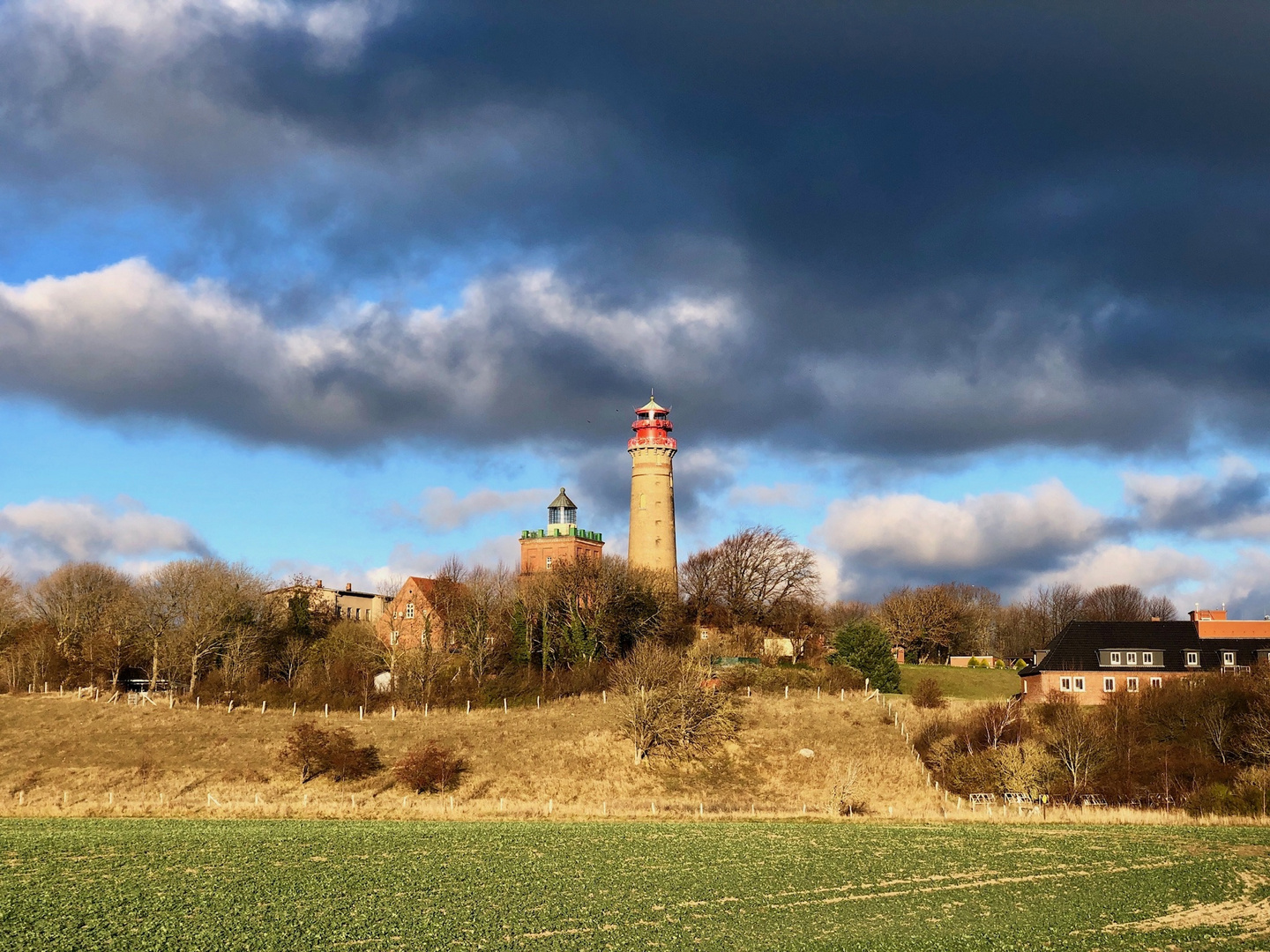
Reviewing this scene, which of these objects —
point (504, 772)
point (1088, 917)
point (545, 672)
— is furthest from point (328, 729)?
point (1088, 917)

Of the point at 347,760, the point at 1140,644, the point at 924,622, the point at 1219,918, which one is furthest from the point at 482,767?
the point at 924,622

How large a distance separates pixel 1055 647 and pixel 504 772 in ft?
129

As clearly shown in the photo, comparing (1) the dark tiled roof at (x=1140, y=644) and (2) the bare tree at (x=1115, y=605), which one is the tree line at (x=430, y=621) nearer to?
(1) the dark tiled roof at (x=1140, y=644)

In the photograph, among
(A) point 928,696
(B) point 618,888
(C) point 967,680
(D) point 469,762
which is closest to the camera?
(B) point 618,888

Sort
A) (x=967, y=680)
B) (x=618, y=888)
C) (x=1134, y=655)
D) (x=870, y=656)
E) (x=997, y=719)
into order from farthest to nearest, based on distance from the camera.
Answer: (x=967, y=680) → (x=870, y=656) → (x=1134, y=655) → (x=997, y=719) → (x=618, y=888)

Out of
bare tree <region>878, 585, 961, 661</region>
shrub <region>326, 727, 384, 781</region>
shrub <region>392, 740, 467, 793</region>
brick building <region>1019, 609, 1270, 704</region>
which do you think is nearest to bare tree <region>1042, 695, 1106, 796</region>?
brick building <region>1019, 609, 1270, 704</region>

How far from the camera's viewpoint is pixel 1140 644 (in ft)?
238

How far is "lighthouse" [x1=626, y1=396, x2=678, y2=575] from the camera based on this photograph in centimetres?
8794

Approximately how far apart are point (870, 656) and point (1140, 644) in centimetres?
1786

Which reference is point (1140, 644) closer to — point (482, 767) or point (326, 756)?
point (482, 767)

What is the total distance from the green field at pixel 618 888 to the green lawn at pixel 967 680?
1595 inches

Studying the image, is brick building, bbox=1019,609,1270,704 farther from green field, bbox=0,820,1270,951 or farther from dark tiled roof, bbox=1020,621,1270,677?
green field, bbox=0,820,1270,951

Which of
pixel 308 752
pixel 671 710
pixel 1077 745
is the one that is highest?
pixel 671 710

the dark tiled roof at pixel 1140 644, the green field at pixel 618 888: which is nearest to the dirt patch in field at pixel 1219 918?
the green field at pixel 618 888
